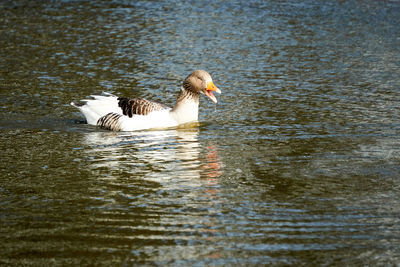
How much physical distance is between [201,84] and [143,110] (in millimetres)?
1309

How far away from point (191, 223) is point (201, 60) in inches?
461

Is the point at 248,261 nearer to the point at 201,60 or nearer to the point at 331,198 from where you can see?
the point at 331,198

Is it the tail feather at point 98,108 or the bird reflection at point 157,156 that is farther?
the tail feather at point 98,108

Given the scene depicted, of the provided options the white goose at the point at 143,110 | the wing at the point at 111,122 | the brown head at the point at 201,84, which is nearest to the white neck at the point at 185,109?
the white goose at the point at 143,110

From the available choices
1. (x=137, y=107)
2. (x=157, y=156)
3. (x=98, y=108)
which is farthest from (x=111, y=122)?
(x=157, y=156)

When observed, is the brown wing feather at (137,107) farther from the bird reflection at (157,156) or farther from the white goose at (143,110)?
the bird reflection at (157,156)

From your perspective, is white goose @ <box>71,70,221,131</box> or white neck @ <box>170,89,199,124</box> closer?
white goose @ <box>71,70,221,131</box>

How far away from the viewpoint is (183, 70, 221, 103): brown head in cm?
1416

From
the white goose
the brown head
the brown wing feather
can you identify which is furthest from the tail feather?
the brown head

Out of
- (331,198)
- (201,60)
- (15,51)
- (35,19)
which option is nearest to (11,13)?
(35,19)

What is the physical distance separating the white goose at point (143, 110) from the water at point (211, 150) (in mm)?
282

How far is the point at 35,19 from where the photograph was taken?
86.8 ft

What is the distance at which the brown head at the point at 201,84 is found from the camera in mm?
14156

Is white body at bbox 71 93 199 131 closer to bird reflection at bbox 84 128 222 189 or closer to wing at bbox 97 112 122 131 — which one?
wing at bbox 97 112 122 131
